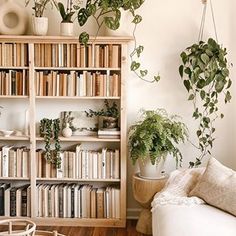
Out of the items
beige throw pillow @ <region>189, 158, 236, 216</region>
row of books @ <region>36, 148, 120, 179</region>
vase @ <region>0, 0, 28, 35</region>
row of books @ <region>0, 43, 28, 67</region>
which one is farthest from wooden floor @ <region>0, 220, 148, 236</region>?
vase @ <region>0, 0, 28, 35</region>

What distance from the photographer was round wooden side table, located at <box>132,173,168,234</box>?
12.9ft

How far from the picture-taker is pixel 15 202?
14.0ft

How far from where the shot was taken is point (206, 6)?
425 cm

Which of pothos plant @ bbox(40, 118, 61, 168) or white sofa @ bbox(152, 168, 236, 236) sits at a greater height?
pothos plant @ bbox(40, 118, 61, 168)

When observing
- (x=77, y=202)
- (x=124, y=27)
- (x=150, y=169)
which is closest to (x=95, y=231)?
(x=77, y=202)

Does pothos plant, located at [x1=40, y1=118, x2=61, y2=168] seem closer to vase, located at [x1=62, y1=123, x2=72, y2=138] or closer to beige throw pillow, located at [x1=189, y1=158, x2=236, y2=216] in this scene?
vase, located at [x1=62, y1=123, x2=72, y2=138]

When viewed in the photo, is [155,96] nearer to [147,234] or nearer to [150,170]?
[150,170]

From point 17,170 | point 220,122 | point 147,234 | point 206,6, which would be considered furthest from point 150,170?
point 206,6

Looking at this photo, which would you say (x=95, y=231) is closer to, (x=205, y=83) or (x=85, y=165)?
(x=85, y=165)

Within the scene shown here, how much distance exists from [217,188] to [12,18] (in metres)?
2.43

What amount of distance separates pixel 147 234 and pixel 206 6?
2.19 meters

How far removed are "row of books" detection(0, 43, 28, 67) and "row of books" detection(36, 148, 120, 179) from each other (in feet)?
2.88

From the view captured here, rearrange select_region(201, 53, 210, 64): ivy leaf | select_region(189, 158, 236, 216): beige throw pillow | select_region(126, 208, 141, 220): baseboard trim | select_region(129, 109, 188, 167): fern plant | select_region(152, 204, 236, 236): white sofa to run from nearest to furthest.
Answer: select_region(152, 204, 236, 236): white sofa < select_region(189, 158, 236, 216): beige throw pillow < select_region(129, 109, 188, 167): fern plant < select_region(201, 53, 210, 64): ivy leaf < select_region(126, 208, 141, 220): baseboard trim

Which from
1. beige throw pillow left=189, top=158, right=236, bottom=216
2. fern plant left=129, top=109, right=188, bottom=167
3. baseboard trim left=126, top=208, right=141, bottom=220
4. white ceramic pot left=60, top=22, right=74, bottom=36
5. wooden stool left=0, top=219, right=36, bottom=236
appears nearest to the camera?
wooden stool left=0, top=219, right=36, bottom=236
